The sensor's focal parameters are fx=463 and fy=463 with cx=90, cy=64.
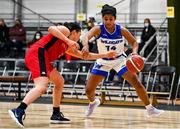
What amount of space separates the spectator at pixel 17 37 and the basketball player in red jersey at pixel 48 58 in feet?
35.6

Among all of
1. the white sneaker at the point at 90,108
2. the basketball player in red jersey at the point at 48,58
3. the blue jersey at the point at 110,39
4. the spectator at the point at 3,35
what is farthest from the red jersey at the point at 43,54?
the spectator at the point at 3,35

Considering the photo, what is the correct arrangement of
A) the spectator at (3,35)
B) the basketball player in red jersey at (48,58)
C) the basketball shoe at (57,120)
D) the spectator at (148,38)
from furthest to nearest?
the spectator at (3,35) < the spectator at (148,38) < the basketball shoe at (57,120) < the basketball player in red jersey at (48,58)

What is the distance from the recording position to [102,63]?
8141 mm

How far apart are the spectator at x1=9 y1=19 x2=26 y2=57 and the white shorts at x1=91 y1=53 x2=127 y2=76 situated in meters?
10.2

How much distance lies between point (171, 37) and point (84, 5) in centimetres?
651

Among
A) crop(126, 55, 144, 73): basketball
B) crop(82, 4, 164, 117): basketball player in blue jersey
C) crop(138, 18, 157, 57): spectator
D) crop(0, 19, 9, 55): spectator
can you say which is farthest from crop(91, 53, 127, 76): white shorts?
crop(0, 19, 9, 55): spectator

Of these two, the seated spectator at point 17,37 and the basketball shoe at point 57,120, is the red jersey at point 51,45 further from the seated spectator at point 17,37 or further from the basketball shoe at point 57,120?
the seated spectator at point 17,37

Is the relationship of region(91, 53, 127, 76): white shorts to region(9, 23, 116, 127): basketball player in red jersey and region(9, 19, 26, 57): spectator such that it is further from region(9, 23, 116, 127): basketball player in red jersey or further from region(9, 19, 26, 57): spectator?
region(9, 19, 26, 57): spectator

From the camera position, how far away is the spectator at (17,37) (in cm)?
1794

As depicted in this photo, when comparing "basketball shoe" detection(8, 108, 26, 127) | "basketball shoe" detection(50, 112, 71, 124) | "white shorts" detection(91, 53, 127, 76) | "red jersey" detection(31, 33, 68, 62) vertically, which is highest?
"red jersey" detection(31, 33, 68, 62)

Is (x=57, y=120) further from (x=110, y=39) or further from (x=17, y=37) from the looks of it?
(x=17, y=37)

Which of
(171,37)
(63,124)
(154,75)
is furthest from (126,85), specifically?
(63,124)

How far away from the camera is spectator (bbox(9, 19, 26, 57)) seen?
17.9 m

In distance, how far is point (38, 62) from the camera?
689 cm
